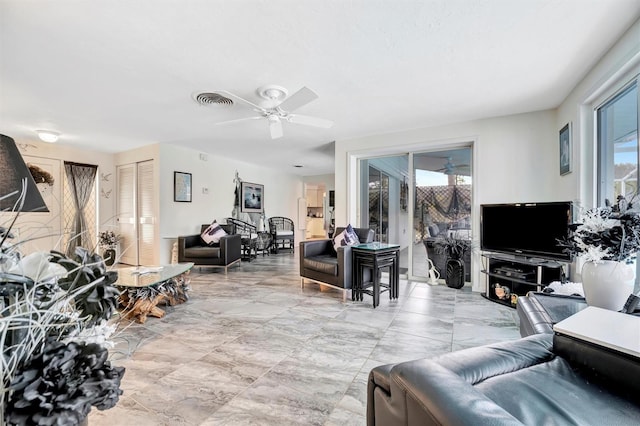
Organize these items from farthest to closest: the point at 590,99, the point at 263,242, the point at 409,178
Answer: the point at 263,242 < the point at 409,178 < the point at 590,99

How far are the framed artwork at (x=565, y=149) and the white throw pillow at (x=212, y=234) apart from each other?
17.0ft

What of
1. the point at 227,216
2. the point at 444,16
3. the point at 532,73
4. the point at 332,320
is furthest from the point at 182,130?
the point at 532,73

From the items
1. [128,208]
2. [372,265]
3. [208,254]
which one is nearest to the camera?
[372,265]

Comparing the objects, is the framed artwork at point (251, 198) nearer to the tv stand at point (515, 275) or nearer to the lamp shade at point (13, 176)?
the tv stand at point (515, 275)

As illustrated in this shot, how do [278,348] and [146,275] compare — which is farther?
[146,275]

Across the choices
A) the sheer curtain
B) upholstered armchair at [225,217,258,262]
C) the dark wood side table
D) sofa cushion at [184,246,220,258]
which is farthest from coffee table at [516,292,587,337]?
the sheer curtain

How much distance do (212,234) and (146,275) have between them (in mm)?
2205

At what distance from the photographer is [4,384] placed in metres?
0.44

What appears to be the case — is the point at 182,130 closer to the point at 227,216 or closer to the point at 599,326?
the point at 227,216

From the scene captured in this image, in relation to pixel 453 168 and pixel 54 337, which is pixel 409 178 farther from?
pixel 54 337

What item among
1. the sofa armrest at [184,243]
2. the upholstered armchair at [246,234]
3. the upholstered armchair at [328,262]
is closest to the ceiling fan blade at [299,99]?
the upholstered armchair at [328,262]

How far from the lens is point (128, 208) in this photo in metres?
5.80

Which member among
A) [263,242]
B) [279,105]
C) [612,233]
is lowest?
[263,242]

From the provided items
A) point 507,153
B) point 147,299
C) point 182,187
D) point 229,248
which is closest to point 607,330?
Answer: point 507,153
